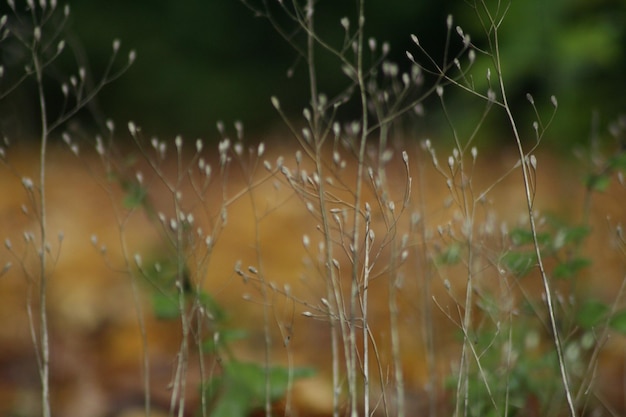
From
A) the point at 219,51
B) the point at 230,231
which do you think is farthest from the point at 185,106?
the point at 230,231

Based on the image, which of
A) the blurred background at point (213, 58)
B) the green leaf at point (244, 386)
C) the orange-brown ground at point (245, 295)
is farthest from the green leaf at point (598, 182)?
the blurred background at point (213, 58)

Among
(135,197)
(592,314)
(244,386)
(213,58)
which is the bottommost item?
(244,386)

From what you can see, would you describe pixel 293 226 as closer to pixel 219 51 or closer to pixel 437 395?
pixel 437 395

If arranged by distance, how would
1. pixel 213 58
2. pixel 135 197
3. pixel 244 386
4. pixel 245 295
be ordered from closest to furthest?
pixel 245 295
pixel 244 386
pixel 135 197
pixel 213 58

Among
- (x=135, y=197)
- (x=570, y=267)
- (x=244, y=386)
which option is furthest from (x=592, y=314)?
(x=135, y=197)

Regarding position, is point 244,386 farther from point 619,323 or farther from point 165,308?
point 619,323

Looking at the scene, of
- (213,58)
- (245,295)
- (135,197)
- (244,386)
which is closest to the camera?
(245,295)

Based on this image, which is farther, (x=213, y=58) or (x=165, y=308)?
(x=213, y=58)

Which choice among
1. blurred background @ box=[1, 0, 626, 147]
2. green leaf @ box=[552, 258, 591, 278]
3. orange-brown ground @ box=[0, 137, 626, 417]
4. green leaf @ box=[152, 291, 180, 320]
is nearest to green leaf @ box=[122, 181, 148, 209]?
orange-brown ground @ box=[0, 137, 626, 417]

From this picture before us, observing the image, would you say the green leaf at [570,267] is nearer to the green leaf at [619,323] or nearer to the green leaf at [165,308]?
the green leaf at [619,323]

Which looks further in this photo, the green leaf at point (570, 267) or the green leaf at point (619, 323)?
the green leaf at point (570, 267)
